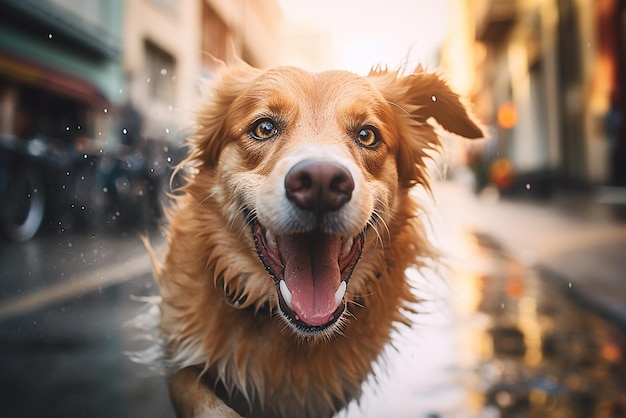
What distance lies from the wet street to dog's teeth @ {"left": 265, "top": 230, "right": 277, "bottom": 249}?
0.55 m

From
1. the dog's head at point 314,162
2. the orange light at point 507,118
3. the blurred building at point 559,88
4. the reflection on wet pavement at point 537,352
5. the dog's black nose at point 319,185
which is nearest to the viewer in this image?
the dog's black nose at point 319,185

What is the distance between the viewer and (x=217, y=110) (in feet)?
5.87

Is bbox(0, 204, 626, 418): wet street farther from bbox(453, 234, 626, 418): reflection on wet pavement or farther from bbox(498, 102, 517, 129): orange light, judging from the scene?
bbox(498, 102, 517, 129): orange light

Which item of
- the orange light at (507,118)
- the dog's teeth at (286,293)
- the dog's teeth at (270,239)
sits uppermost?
the orange light at (507,118)

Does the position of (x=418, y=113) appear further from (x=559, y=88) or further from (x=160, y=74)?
(x=559, y=88)

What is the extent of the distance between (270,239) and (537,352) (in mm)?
2282

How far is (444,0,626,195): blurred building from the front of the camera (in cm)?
1005

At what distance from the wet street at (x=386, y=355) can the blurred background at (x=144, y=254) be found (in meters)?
0.01

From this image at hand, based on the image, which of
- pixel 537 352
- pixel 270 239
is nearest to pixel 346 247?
pixel 270 239

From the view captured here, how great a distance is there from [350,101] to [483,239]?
6.71 meters

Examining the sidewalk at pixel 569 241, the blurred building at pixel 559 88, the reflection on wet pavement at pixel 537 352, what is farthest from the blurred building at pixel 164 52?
the blurred building at pixel 559 88

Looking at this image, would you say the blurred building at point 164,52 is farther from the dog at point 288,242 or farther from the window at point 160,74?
the dog at point 288,242

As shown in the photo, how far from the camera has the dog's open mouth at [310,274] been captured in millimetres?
1544

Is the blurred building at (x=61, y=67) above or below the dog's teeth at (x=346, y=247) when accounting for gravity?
above
